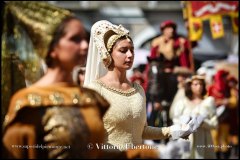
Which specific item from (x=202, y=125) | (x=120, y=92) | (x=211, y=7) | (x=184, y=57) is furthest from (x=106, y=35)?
(x=211, y=7)

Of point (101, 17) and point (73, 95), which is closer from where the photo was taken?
point (73, 95)

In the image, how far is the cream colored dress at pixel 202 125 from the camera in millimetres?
7383

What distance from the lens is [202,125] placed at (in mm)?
7332

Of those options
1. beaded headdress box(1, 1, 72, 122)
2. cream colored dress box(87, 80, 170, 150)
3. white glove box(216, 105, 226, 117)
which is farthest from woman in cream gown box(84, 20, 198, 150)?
white glove box(216, 105, 226, 117)

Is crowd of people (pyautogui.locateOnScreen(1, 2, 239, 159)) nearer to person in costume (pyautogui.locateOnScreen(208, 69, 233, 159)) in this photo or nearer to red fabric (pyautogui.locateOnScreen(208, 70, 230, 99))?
person in costume (pyautogui.locateOnScreen(208, 69, 233, 159))

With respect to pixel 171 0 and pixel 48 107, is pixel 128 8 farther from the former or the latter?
pixel 48 107

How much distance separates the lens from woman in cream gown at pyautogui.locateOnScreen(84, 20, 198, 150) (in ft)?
11.9

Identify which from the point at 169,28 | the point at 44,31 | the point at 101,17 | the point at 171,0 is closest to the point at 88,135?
the point at 44,31

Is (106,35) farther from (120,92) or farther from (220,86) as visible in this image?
(220,86)

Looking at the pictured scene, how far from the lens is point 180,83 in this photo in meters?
9.07

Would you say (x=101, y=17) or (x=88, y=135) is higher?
(x=101, y=17)

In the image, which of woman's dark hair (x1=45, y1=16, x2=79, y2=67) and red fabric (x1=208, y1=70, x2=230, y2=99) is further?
red fabric (x1=208, y1=70, x2=230, y2=99)

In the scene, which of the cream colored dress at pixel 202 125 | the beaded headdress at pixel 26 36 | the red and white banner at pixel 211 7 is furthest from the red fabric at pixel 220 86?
the beaded headdress at pixel 26 36

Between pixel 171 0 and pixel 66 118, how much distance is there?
50.8 ft
